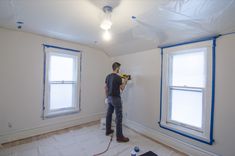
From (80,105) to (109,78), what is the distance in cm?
133

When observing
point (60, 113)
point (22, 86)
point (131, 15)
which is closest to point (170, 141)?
point (131, 15)

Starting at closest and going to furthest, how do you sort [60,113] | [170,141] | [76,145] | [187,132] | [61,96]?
1. [187,132]
2. [76,145]
3. [170,141]
4. [60,113]
5. [61,96]

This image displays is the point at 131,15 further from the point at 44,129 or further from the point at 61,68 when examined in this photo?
the point at 44,129

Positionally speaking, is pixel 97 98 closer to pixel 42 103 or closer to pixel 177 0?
pixel 42 103

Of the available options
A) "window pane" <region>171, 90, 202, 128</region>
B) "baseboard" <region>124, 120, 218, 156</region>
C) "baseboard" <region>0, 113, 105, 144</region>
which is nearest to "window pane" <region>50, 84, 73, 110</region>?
"baseboard" <region>0, 113, 105, 144</region>

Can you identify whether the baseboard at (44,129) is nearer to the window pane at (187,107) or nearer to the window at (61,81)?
the window at (61,81)

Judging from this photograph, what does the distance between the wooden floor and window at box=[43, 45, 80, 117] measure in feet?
1.95

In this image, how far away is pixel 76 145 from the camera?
89.6 inches

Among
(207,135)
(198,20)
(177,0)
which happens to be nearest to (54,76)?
(177,0)

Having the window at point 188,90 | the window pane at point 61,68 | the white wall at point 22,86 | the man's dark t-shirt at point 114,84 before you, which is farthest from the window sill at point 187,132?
the window pane at point 61,68

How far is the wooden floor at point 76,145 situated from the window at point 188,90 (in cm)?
53

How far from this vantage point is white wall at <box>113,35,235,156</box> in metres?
1.76

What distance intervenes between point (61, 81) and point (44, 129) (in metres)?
1.14

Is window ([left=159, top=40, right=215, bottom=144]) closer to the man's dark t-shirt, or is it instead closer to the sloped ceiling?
the sloped ceiling
